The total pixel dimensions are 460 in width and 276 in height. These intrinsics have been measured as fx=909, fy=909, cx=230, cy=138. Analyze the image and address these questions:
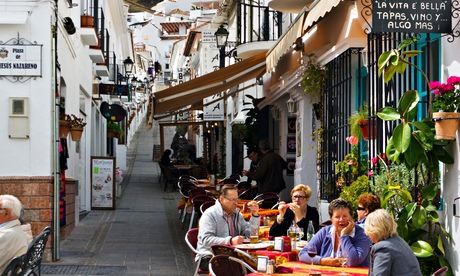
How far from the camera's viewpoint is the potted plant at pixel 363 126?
11.0 m

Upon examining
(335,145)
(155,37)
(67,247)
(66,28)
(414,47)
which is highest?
(155,37)

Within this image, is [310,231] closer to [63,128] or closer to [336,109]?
[336,109]

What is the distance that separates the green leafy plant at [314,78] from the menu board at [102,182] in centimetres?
998

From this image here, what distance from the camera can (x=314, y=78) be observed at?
15.1 meters

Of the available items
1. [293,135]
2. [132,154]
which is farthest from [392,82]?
[132,154]

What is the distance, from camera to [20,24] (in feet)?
47.2

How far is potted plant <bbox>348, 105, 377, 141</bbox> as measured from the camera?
36.1 ft

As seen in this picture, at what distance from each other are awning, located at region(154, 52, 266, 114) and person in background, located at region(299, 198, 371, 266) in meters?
9.94

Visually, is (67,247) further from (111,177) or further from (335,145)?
(111,177)

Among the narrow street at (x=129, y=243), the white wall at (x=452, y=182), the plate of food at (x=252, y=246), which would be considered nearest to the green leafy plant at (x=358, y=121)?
the plate of food at (x=252, y=246)

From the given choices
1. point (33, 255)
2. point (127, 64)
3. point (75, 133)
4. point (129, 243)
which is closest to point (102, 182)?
point (75, 133)

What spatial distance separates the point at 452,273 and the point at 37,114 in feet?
26.9

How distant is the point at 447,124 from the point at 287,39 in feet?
19.3

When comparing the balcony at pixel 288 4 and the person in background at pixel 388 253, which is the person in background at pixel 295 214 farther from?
the balcony at pixel 288 4
